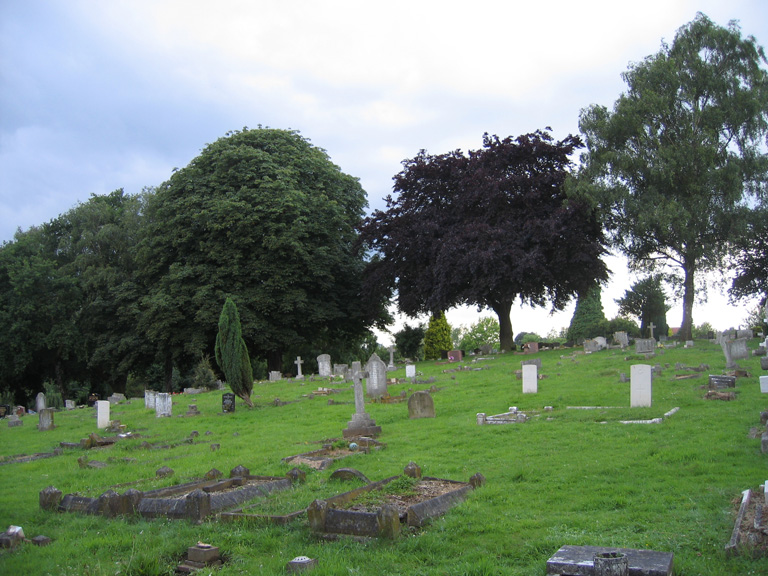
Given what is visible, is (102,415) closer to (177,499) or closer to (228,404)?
(228,404)

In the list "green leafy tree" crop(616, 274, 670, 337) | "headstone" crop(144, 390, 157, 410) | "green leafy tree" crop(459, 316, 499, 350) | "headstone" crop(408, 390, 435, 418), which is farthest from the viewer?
"green leafy tree" crop(459, 316, 499, 350)

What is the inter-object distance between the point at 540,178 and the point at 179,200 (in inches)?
774

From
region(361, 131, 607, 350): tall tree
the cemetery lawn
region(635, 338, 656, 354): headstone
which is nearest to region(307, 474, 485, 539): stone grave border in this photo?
the cemetery lawn

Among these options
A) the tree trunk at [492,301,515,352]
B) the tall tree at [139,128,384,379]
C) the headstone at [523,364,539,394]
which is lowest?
the headstone at [523,364,539,394]

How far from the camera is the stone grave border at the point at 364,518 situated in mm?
7410

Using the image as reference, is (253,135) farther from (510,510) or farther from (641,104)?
(510,510)

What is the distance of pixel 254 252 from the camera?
35812 mm

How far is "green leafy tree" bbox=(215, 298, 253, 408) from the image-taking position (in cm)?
2247

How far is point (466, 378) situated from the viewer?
25109 mm

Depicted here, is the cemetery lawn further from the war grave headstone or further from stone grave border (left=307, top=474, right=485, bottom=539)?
the war grave headstone

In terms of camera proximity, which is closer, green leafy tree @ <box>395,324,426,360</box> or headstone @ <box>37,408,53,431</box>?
headstone @ <box>37,408,53,431</box>

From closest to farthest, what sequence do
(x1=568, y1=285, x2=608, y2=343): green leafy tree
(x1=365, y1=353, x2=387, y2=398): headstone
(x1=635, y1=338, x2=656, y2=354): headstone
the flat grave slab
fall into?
the flat grave slab
(x1=365, y1=353, x2=387, y2=398): headstone
(x1=635, y1=338, x2=656, y2=354): headstone
(x1=568, y1=285, x2=608, y2=343): green leafy tree

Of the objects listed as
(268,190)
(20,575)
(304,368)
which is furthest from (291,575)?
(304,368)

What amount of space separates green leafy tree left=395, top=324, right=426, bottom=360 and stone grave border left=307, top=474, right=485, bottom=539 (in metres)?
35.2
